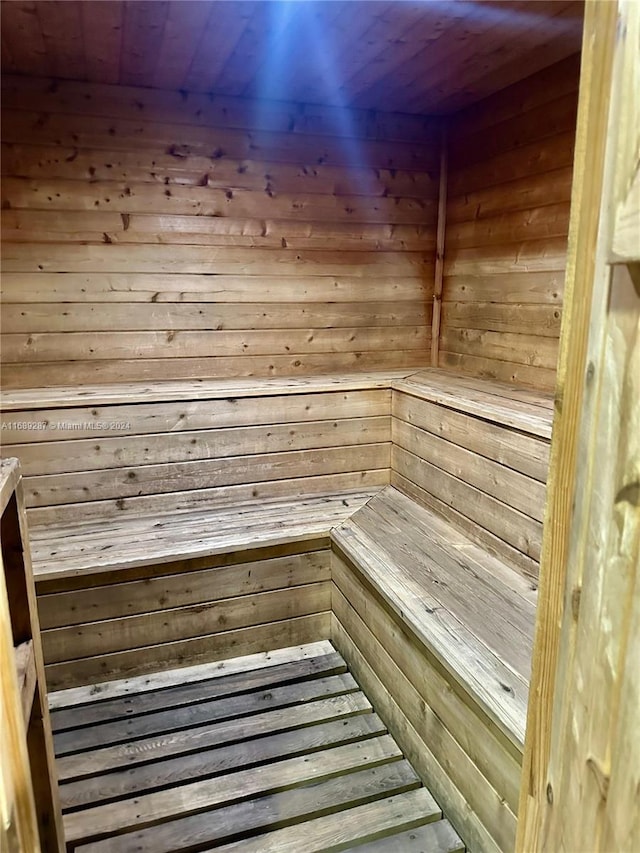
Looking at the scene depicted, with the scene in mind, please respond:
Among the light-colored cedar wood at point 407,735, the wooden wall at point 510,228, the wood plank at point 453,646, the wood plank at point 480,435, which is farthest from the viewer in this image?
the wooden wall at point 510,228

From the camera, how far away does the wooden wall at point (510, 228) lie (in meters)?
2.51

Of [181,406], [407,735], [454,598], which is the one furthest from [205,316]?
[407,735]

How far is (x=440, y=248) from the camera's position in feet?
10.9

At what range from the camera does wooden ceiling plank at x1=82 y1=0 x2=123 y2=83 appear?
1.95 meters

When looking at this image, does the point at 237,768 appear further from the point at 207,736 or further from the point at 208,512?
the point at 208,512

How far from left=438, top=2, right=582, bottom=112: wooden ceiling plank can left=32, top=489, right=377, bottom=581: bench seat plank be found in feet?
6.42

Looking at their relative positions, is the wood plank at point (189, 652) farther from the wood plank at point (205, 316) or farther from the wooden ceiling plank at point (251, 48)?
the wooden ceiling plank at point (251, 48)

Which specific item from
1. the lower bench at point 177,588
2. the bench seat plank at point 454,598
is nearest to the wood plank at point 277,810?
the bench seat plank at point 454,598

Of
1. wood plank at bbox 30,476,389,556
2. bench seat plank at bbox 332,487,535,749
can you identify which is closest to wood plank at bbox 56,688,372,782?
bench seat plank at bbox 332,487,535,749

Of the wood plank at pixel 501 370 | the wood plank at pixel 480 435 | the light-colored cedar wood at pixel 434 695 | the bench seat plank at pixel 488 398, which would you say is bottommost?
the light-colored cedar wood at pixel 434 695

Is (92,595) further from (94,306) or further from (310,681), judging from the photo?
(94,306)

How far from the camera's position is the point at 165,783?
1.75 meters

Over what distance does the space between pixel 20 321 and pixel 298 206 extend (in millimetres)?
1474

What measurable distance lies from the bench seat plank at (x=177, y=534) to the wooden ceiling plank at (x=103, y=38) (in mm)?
1857
